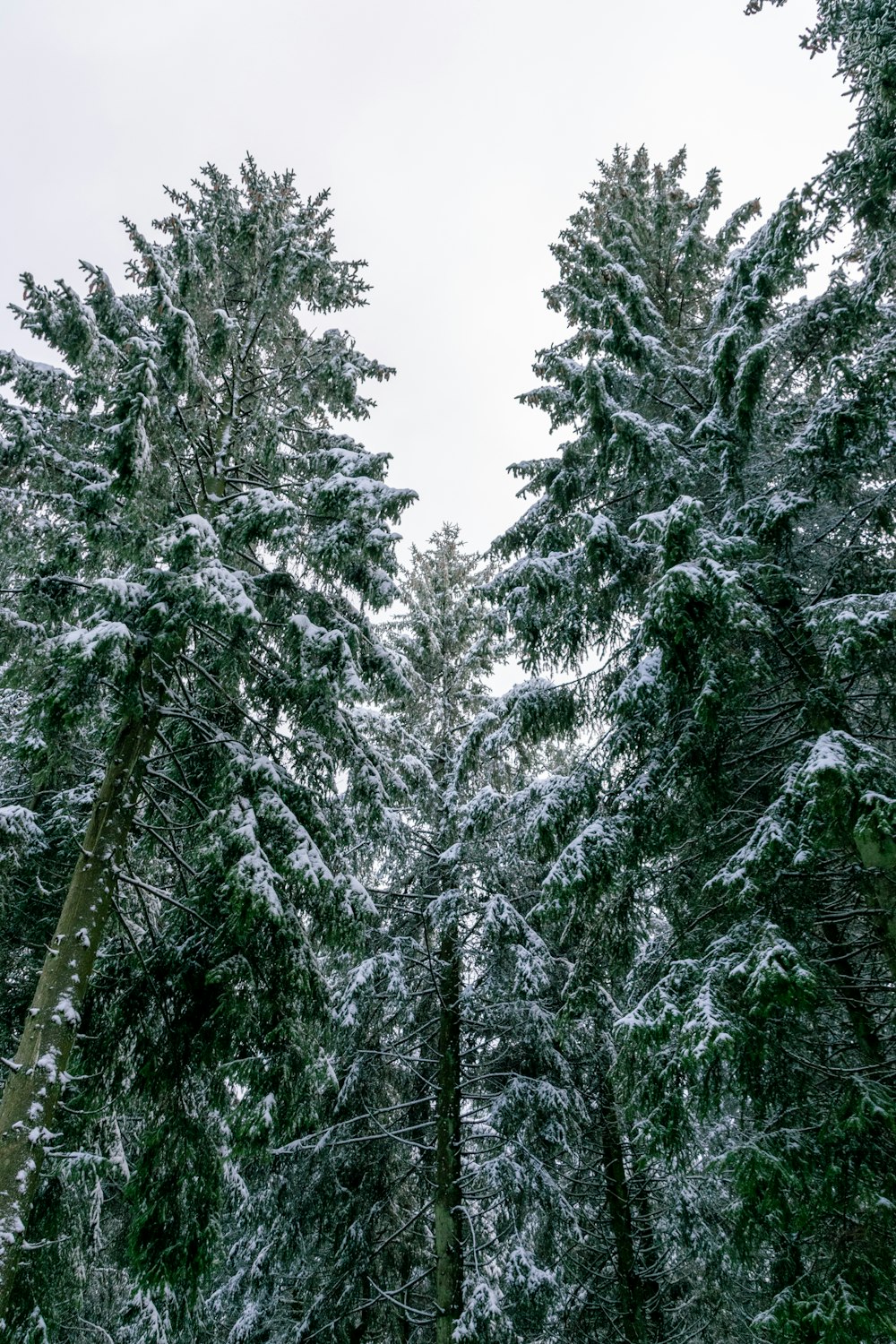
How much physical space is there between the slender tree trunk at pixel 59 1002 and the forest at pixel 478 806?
0.03m

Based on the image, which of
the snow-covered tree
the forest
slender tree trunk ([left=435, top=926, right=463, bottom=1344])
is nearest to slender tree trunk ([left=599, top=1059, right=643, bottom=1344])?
the forest

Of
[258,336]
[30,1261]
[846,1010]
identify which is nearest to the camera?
[30,1261]

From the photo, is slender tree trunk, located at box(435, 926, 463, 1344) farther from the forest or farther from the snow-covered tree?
the snow-covered tree

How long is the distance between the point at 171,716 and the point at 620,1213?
844 centimetres

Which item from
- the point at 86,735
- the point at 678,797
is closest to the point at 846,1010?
the point at 678,797

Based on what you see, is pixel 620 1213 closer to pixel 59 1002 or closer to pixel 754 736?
pixel 754 736

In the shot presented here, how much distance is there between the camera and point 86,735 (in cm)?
952

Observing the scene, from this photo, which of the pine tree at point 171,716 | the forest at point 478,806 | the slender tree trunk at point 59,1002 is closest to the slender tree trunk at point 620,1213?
the forest at point 478,806

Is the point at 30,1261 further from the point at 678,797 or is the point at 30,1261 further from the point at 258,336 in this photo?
the point at 258,336

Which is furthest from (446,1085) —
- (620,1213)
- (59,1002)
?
(59,1002)

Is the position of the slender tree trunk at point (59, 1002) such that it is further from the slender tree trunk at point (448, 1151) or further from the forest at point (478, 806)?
the slender tree trunk at point (448, 1151)

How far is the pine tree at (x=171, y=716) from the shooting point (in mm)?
5223

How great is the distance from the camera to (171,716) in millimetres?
6156

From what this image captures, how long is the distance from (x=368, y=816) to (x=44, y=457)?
4.23m
